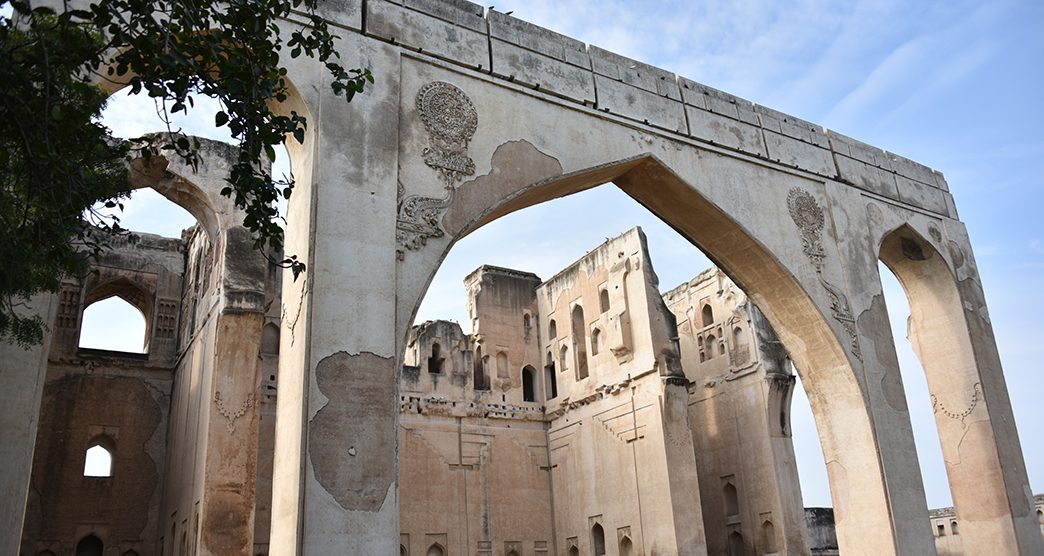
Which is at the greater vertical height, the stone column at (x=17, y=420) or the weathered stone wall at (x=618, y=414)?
the weathered stone wall at (x=618, y=414)

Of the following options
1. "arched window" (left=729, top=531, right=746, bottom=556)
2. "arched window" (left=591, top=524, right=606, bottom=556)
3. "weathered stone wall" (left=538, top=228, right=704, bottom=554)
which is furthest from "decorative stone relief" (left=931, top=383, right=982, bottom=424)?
"arched window" (left=591, top=524, right=606, bottom=556)

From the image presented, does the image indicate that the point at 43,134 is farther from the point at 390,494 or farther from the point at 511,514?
the point at 511,514

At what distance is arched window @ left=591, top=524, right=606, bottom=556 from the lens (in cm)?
1758

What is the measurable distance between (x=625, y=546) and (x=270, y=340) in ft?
25.4

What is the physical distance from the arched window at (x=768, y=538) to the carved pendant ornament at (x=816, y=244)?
8066 millimetres

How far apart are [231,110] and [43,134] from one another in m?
0.84

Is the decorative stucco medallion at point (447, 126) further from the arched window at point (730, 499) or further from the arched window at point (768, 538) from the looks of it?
the arched window at point (730, 499)

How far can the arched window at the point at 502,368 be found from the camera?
19797 mm

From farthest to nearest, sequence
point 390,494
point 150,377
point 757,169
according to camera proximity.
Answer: point 150,377
point 757,169
point 390,494

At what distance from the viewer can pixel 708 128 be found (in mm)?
9633

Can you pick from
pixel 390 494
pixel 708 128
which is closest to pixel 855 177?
pixel 708 128

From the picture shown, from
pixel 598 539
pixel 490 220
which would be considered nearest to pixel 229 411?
pixel 490 220

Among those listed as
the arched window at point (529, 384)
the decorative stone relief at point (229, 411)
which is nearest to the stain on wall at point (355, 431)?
the decorative stone relief at point (229, 411)

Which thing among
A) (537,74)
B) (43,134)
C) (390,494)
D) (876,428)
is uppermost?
(537,74)
